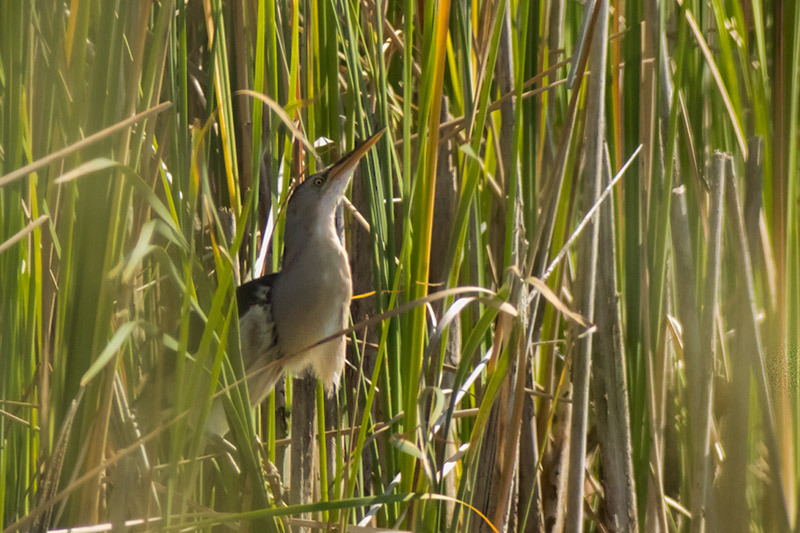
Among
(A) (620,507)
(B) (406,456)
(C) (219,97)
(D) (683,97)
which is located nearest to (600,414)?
(A) (620,507)

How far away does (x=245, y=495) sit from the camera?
880 millimetres

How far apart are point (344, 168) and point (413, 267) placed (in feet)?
1.16

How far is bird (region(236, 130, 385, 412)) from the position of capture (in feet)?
4.46

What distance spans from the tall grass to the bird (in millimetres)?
53

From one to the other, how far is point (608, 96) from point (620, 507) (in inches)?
21.9

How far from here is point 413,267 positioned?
978 mm

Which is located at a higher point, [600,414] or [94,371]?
[94,371]

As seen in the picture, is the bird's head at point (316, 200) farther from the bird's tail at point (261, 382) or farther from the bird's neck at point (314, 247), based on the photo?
the bird's tail at point (261, 382)

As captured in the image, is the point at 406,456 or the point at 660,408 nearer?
the point at 406,456

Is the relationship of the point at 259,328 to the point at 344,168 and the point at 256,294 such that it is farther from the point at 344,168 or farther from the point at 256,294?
the point at 344,168

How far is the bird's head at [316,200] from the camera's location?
4.35 feet

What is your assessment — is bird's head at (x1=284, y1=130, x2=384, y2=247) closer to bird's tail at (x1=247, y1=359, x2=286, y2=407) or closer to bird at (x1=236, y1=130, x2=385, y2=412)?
bird at (x1=236, y1=130, x2=385, y2=412)

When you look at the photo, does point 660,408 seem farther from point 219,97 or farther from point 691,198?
point 219,97

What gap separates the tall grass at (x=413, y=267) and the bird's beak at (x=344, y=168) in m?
0.05
